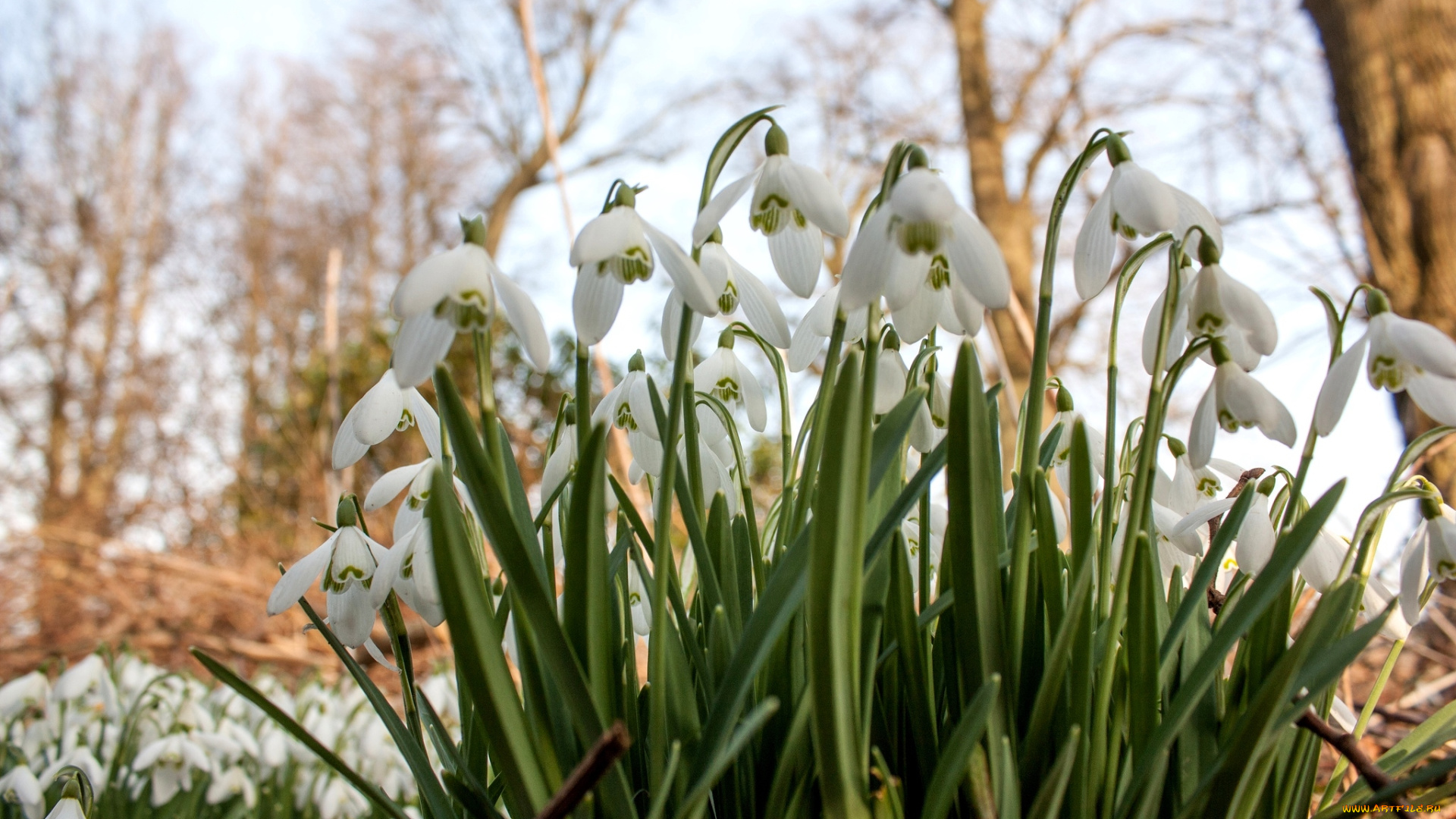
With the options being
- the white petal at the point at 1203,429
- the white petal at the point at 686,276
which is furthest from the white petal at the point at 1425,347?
the white petal at the point at 686,276

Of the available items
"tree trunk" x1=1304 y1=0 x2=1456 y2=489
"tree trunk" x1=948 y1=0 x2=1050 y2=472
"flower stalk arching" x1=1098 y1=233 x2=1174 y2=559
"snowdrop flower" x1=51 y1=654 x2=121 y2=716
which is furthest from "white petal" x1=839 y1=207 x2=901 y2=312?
"tree trunk" x1=948 y1=0 x2=1050 y2=472

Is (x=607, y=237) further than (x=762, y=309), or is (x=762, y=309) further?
(x=762, y=309)

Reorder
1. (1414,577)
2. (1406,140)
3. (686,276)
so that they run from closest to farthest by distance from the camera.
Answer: (686,276) → (1414,577) → (1406,140)

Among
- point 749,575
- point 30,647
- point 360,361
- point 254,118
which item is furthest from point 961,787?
point 254,118

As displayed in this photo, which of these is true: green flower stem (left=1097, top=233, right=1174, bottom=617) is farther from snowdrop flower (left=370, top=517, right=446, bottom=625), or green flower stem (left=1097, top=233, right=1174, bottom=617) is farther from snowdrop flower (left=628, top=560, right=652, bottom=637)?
snowdrop flower (left=370, top=517, right=446, bottom=625)

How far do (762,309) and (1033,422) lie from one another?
0.22 metres

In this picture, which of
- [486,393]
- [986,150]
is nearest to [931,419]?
[486,393]

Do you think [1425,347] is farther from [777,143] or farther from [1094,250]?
[777,143]

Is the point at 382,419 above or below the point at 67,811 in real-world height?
above

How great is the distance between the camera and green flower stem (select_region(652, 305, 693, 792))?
0.56m

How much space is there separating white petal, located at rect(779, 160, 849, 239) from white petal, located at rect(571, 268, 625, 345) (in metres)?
0.14

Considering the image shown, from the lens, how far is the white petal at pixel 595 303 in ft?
1.98

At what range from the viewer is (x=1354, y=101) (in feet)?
12.7

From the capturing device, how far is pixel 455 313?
0.55 metres
